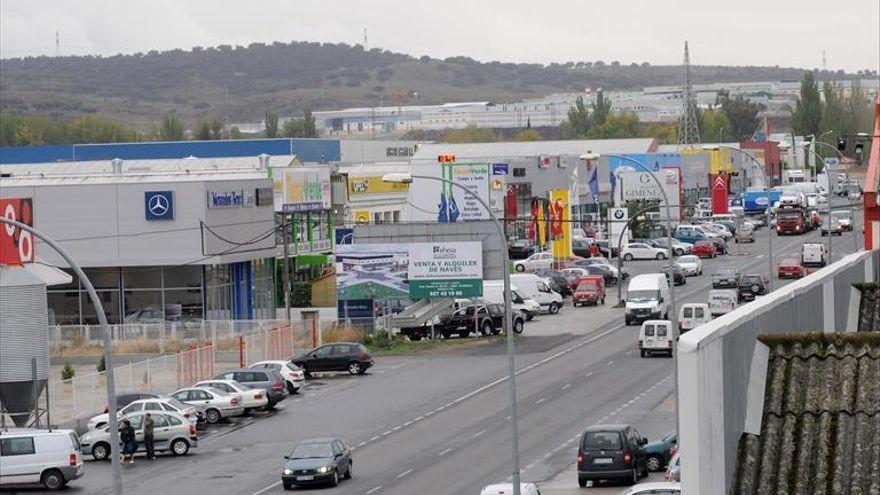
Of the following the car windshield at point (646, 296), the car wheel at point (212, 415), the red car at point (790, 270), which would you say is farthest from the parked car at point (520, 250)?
the car wheel at point (212, 415)

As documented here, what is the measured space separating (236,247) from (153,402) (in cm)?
2984

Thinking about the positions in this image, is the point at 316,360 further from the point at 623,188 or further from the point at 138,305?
the point at 623,188

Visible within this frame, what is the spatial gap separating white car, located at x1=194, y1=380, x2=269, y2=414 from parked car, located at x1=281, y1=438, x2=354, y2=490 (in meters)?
11.2

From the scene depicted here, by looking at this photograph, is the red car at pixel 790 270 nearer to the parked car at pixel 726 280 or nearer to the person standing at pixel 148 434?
the parked car at pixel 726 280

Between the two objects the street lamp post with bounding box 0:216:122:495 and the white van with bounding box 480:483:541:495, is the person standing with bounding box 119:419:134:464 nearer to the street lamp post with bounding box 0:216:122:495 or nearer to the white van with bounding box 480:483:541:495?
the white van with bounding box 480:483:541:495

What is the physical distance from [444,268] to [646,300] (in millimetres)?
8776

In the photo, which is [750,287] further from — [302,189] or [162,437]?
[162,437]

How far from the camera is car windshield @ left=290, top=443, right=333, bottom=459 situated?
37719mm

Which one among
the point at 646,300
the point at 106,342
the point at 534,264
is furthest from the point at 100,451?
the point at 534,264

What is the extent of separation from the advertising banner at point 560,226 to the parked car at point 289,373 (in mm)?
39681

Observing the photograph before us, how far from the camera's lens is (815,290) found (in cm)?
1741

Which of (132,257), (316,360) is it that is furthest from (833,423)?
(132,257)

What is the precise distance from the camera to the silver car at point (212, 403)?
4859 cm

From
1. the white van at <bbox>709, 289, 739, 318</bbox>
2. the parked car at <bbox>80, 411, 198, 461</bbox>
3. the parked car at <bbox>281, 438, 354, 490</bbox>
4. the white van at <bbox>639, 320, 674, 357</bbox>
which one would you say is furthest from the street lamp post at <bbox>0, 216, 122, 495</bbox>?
the white van at <bbox>709, 289, 739, 318</bbox>
